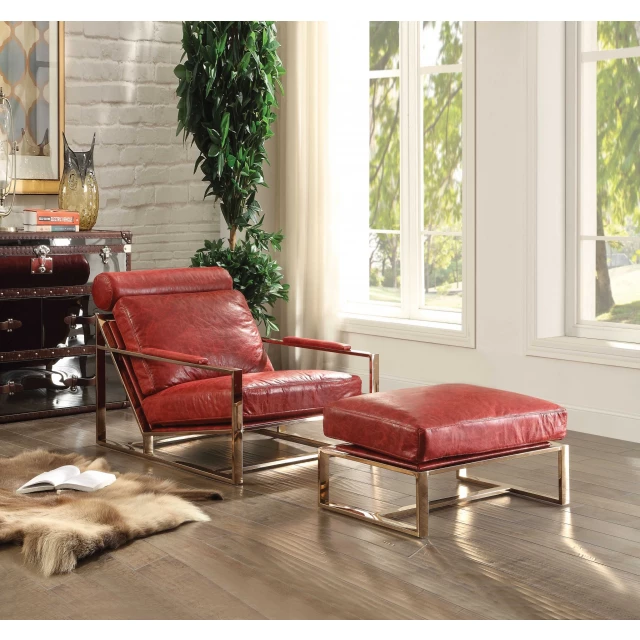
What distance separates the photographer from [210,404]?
4305 millimetres

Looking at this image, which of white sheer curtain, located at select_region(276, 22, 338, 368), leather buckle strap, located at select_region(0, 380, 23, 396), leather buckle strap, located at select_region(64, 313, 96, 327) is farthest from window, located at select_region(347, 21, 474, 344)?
leather buckle strap, located at select_region(0, 380, 23, 396)

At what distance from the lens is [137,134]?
22.5ft

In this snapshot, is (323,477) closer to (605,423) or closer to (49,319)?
(605,423)

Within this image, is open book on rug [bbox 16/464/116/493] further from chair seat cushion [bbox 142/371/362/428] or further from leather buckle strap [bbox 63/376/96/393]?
leather buckle strap [bbox 63/376/96/393]

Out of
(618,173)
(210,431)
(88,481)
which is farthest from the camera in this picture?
(618,173)

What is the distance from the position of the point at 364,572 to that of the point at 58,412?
10.2 feet

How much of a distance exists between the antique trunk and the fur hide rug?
1.25m

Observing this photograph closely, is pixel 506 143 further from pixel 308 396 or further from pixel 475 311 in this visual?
pixel 308 396

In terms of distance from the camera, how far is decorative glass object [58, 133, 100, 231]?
238 inches

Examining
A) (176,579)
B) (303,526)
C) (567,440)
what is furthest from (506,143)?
(176,579)

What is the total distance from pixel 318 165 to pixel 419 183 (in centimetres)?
69

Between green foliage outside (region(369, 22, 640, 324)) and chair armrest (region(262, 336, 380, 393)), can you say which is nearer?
chair armrest (region(262, 336, 380, 393))

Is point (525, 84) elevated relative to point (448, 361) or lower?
elevated

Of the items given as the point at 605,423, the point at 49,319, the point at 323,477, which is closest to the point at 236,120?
the point at 49,319
